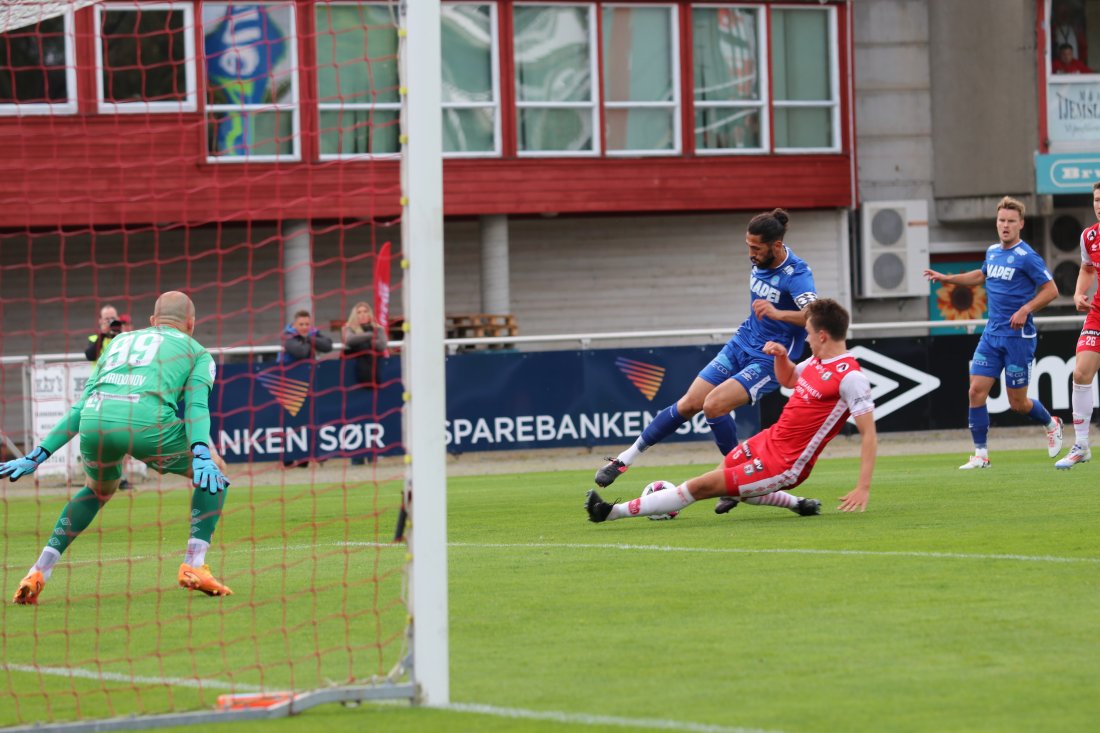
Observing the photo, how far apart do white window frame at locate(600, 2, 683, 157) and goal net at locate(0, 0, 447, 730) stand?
4.16m

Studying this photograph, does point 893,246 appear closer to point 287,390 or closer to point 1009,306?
point 287,390

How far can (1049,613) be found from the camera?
23.8ft

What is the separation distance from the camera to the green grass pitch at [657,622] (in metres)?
5.76

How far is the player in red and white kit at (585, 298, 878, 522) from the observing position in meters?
10.8

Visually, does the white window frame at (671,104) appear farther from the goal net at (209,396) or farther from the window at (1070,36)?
the window at (1070,36)

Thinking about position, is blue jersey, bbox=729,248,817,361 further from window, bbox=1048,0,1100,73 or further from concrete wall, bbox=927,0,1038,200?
window, bbox=1048,0,1100,73

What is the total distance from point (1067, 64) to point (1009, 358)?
769 inches

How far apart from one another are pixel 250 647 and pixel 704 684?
230cm

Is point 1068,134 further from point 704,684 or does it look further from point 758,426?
point 704,684

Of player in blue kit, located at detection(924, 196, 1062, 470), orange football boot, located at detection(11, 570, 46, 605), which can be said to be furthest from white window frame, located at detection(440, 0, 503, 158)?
orange football boot, located at detection(11, 570, 46, 605)

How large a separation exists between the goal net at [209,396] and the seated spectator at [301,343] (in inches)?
1.4

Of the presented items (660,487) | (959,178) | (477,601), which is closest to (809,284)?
(660,487)

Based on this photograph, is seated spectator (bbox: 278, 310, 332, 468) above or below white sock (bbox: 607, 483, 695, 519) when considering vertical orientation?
above

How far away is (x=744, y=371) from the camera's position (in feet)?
41.7
